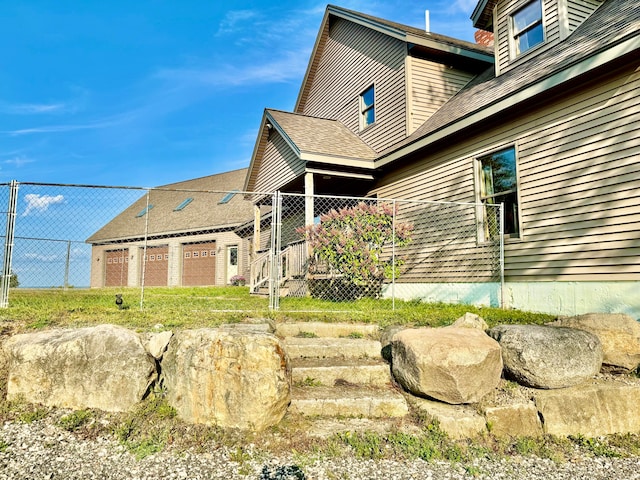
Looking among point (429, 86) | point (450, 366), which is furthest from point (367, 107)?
point (450, 366)

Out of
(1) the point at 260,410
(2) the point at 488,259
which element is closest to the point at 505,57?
(2) the point at 488,259

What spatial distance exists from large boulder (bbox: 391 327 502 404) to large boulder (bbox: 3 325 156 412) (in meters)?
2.26

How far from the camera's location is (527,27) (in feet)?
25.6

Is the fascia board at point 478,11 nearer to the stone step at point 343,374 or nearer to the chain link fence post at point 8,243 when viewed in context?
the stone step at point 343,374

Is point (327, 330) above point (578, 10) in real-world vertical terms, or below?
below

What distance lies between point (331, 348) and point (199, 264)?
16.6 meters

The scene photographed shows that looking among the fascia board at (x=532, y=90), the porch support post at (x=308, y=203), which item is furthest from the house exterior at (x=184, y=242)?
the fascia board at (x=532, y=90)

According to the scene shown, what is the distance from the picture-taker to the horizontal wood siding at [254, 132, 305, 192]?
31.8 feet

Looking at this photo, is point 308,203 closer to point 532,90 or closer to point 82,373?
point 532,90

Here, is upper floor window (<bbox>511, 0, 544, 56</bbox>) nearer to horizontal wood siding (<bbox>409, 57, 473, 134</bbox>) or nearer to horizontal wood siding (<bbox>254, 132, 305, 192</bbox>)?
horizontal wood siding (<bbox>409, 57, 473, 134</bbox>)

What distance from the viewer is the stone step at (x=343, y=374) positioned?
378 cm

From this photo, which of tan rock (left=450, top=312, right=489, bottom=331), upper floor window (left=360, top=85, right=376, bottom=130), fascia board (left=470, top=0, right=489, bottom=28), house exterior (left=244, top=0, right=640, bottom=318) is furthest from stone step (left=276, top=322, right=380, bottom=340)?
fascia board (left=470, top=0, right=489, bottom=28)

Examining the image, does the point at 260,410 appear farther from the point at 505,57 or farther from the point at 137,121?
the point at 137,121

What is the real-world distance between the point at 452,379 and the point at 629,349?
197 centimetres
